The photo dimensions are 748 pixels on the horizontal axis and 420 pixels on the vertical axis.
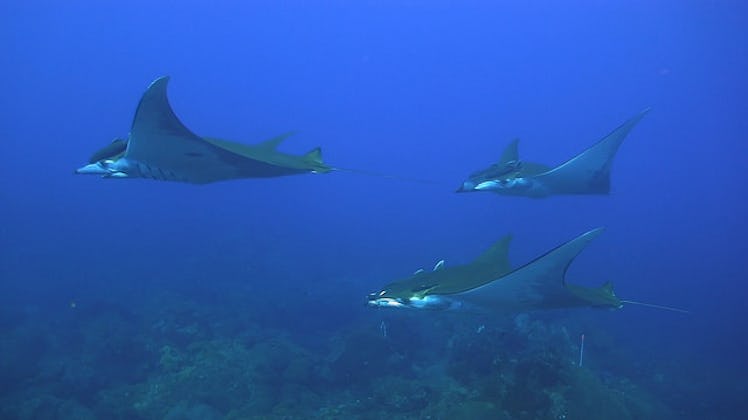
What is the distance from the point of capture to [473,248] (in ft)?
84.4

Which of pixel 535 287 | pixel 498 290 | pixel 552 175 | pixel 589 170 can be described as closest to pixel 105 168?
pixel 498 290

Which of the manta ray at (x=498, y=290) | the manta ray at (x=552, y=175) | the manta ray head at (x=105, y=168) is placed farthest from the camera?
the manta ray at (x=552, y=175)

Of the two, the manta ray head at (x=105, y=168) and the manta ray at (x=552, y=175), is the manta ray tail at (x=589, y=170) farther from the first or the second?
the manta ray head at (x=105, y=168)

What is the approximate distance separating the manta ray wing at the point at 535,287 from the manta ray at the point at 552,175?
210 centimetres

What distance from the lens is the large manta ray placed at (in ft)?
14.1

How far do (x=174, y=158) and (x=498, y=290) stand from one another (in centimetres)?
350

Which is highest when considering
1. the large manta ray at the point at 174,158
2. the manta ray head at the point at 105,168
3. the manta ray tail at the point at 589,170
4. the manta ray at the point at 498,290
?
the manta ray tail at the point at 589,170

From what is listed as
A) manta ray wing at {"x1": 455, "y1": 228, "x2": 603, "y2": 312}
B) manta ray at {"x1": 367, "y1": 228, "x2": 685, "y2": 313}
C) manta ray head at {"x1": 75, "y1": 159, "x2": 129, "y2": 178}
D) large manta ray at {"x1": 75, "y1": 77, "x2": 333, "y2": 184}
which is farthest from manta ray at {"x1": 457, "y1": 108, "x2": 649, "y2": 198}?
manta ray head at {"x1": 75, "y1": 159, "x2": 129, "y2": 178}

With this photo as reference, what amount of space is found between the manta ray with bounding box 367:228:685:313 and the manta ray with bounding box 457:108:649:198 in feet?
5.48

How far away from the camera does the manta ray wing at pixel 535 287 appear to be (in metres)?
3.90

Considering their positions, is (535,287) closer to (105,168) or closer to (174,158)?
Answer: (174,158)

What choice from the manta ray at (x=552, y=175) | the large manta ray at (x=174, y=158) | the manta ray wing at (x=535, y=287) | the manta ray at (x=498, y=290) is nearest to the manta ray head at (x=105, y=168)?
the large manta ray at (x=174, y=158)

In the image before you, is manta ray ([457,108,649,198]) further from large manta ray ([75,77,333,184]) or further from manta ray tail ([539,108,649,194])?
large manta ray ([75,77,333,184])

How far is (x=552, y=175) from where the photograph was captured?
671 cm
